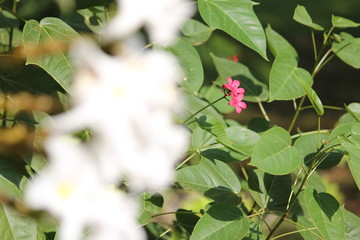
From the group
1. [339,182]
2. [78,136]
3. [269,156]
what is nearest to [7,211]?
[269,156]

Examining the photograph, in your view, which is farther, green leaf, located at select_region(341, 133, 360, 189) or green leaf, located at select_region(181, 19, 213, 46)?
green leaf, located at select_region(181, 19, 213, 46)

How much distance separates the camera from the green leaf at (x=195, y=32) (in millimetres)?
1292

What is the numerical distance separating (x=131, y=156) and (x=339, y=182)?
11.6 feet

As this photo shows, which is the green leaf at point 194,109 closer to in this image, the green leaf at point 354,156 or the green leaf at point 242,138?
the green leaf at point 242,138

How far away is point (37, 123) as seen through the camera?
933 millimetres

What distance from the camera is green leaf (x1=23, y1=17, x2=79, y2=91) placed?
2.52 ft

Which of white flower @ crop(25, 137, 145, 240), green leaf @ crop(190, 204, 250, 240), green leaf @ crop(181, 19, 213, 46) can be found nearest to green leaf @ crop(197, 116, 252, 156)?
green leaf @ crop(190, 204, 250, 240)

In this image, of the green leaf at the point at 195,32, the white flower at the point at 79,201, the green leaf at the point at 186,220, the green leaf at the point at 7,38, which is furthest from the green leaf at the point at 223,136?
the white flower at the point at 79,201

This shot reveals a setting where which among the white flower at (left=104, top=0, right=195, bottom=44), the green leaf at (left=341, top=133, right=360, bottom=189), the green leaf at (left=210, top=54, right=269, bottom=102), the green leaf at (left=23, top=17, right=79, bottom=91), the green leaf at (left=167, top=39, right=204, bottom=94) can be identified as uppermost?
the white flower at (left=104, top=0, right=195, bottom=44)

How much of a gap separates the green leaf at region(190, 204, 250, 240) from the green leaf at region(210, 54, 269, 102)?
38cm

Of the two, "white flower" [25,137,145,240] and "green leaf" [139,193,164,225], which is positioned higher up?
"white flower" [25,137,145,240]

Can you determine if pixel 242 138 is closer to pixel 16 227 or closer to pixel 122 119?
pixel 16 227

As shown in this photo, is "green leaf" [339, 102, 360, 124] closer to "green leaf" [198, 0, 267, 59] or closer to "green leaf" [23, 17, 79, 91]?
"green leaf" [198, 0, 267, 59]

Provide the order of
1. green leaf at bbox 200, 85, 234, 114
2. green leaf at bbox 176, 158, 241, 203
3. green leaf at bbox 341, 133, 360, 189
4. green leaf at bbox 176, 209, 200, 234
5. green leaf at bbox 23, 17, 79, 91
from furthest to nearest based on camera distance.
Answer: green leaf at bbox 200, 85, 234, 114
green leaf at bbox 176, 209, 200, 234
green leaf at bbox 176, 158, 241, 203
green leaf at bbox 341, 133, 360, 189
green leaf at bbox 23, 17, 79, 91
